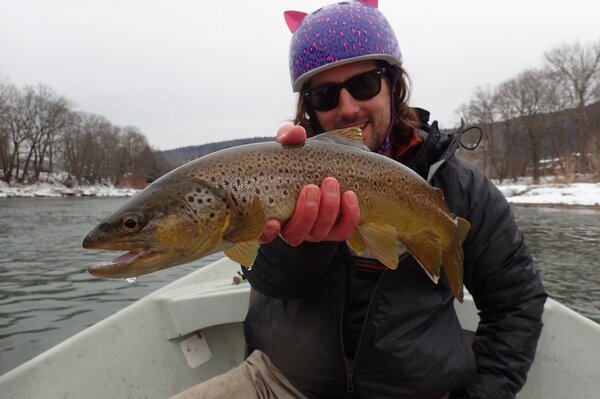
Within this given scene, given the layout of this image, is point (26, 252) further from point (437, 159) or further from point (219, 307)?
point (437, 159)

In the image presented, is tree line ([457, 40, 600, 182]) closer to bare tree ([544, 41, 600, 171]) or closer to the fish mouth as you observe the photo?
bare tree ([544, 41, 600, 171])

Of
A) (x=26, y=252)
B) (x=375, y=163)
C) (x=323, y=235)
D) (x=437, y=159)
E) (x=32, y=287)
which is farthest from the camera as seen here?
(x=26, y=252)

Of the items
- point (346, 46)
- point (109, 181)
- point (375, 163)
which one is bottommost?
point (109, 181)

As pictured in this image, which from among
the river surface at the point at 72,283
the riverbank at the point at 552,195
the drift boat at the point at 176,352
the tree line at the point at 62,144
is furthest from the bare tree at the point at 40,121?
the drift boat at the point at 176,352

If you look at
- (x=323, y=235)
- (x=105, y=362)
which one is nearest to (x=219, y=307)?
(x=105, y=362)

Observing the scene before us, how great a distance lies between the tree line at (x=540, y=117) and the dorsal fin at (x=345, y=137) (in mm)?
46164

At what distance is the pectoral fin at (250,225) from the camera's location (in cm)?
173

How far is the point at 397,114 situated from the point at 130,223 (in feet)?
6.71

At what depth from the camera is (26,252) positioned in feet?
47.4

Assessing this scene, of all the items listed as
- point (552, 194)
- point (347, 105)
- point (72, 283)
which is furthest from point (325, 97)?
point (552, 194)

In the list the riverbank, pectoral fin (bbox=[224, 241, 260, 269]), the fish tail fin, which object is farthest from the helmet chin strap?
the riverbank

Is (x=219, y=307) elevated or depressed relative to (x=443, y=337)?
depressed

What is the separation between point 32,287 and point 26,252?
5379 mm

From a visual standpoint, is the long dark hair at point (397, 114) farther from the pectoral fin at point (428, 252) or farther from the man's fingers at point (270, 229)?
the man's fingers at point (270, 229)
